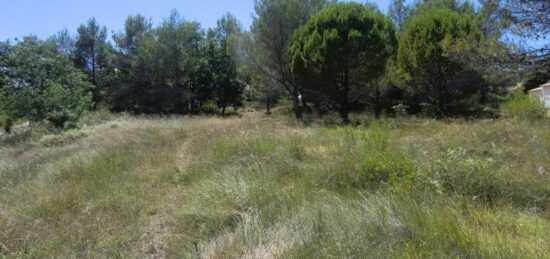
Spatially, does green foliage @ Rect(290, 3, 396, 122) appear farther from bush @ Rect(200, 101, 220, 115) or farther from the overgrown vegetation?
bush @ Rect(200, 101, 220, 115)

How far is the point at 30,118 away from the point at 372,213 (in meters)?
20.6

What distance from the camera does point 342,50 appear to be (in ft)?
49.8

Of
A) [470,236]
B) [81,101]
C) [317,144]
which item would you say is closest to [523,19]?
[317,144]

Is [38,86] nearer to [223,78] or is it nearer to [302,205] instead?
[223,78]

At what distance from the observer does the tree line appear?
10.3 m

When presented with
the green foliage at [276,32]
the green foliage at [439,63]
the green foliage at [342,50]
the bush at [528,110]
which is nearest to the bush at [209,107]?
the green foliage at [276,32]

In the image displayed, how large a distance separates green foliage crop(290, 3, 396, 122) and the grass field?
9037 mm

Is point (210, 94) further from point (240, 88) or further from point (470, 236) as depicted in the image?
point (470, 236)

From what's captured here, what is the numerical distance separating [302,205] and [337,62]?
12.1 m

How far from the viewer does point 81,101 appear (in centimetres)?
2128

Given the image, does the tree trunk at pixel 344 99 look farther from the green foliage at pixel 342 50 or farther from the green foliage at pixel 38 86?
the green foliage at pixel 38 86

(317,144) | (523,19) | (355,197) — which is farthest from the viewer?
(523,19)

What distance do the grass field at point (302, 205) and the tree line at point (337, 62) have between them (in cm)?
427

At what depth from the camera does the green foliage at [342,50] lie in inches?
600
